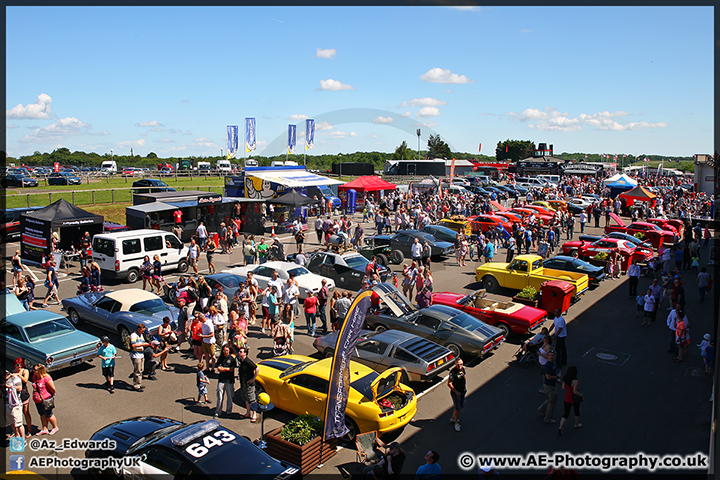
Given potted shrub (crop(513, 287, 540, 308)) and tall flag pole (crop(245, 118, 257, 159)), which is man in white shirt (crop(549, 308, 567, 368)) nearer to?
potted shrub (crop(513, 287, 540, 308))

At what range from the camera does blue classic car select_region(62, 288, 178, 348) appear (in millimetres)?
13922

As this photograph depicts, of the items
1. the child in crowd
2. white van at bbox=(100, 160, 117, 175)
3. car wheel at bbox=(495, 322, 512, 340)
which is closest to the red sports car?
car wheel at bbox=(495, 322, 512, 340)

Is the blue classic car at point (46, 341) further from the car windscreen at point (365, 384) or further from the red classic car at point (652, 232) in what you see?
the red classic car at point (652, 232)

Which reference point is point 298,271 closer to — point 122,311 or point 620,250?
point 122,311

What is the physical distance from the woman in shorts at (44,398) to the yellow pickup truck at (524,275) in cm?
1482

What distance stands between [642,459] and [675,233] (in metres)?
23.7

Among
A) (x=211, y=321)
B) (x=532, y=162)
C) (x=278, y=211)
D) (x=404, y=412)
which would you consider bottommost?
(x=404, y=412)

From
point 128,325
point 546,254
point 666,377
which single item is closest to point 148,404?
point 128,325

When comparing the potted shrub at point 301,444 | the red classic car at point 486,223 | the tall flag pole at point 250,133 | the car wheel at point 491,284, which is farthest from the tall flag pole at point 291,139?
the potted shrub at point 301,444

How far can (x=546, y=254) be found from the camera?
78.2 ft

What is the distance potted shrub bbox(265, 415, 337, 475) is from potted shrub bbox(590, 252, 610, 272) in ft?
57.7

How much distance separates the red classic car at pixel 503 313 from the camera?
14.6m

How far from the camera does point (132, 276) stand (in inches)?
813

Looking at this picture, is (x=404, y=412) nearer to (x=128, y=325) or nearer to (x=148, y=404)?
(x=148, y=404)
